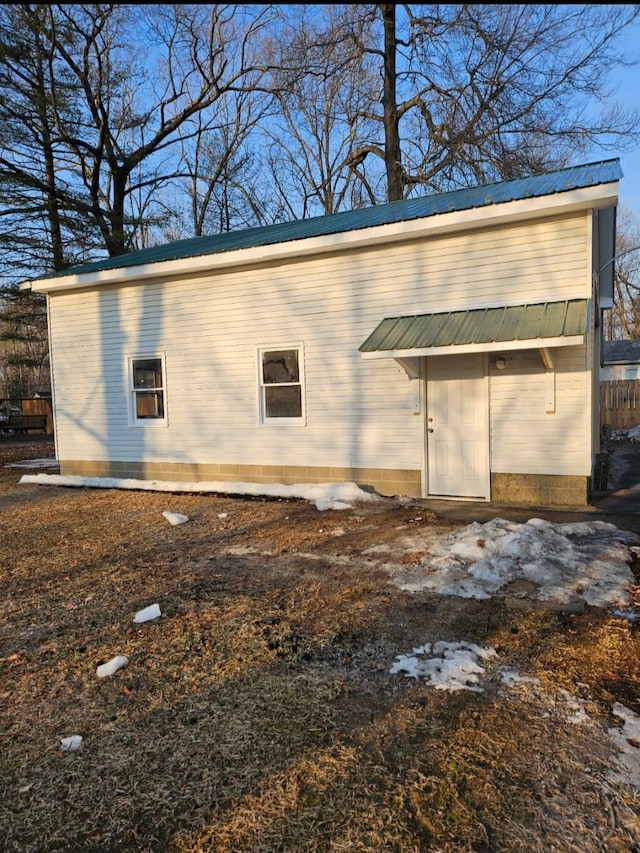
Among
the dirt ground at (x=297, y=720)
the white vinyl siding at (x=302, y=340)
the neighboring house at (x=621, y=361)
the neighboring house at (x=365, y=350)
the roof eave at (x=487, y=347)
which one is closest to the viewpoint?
the dirt ground at (x=297, y=720)

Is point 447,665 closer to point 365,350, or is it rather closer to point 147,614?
point 147,614

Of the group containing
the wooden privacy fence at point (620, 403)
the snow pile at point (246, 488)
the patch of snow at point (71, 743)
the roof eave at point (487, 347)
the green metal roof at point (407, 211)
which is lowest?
the snow pile at point (246, 488)

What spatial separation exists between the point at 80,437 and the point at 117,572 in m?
6.75

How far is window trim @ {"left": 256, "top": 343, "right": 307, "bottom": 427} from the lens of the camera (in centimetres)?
866

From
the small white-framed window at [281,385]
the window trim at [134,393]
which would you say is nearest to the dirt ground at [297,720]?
the small white-framed window at [281,385]

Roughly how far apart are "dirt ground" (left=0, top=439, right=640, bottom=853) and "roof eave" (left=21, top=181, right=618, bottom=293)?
454 centimetres

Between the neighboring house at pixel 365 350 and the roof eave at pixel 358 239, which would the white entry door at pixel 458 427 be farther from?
the roof eave at pixel 358 239

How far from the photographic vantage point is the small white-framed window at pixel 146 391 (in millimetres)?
10094

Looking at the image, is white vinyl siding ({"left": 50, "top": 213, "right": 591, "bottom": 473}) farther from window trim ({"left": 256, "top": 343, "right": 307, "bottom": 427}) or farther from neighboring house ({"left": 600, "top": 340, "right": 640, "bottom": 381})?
neighboring house ({"left": 600, "top": 340, "right": 640, "bottom": 381})

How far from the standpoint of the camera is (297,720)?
2.56m

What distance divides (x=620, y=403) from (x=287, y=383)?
14.9 meters

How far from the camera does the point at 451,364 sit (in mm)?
7598

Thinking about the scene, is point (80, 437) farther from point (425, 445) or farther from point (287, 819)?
point (287, 819)

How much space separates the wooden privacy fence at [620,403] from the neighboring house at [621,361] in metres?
0.66
